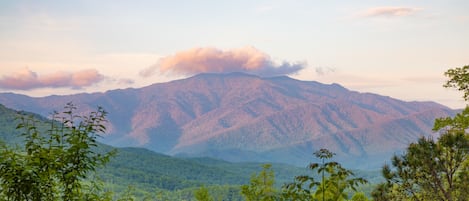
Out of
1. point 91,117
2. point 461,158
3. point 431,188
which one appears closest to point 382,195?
point 431,188

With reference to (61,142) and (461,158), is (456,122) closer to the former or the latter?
(461,158)

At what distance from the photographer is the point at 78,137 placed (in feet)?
30.2

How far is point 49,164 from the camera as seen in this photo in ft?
28.8

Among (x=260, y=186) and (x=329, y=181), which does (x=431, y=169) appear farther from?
(x=329, y=181)

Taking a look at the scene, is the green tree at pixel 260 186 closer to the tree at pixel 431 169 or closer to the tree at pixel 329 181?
the tree at pixel 431 169

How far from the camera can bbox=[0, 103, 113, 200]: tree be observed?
851 cm

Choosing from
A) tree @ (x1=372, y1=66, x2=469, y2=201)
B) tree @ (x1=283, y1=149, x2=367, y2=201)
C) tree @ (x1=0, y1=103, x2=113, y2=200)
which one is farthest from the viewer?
tree @ (x1=372, y1=66, x2=469, y2=201)

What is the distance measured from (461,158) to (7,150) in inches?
545

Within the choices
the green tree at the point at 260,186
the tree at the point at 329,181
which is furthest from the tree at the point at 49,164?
the green tree at the point at 260,186

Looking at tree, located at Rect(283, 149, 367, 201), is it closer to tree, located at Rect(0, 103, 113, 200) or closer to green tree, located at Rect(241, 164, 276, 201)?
tree, located at Rect(0, 103, 113, 200)

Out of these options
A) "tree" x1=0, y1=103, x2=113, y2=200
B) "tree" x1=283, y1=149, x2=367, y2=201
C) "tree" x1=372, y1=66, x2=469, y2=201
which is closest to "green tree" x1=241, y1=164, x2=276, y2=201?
"tree" x1=372, y1=66, x2=469, y2=201

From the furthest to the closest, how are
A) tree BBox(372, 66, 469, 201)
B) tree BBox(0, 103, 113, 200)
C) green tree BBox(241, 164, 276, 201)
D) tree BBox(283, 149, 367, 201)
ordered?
green tree BBox(241, 164, 276, 201), tree BBox(372, 66, 469, 201), tree BBox(283, 149, 367, 201), tree BBox(0, 103, 113, 200)

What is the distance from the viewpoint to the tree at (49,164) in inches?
335

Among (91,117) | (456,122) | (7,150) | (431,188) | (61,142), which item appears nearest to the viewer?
(7,150)
